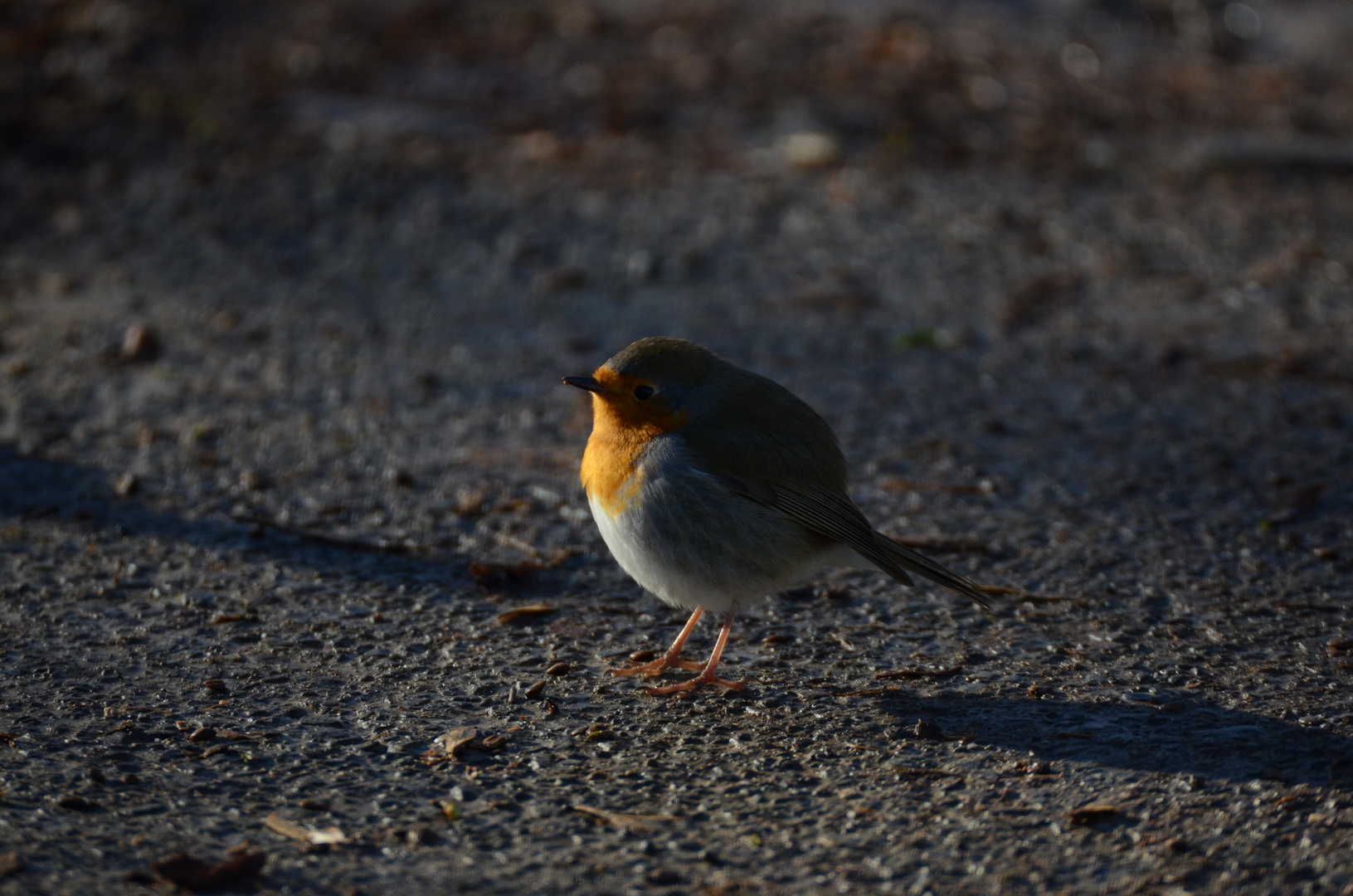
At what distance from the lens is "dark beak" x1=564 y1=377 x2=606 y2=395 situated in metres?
3.58

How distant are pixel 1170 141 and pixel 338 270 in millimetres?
5093

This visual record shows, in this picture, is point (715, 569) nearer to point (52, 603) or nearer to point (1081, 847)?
point (1081, 847)

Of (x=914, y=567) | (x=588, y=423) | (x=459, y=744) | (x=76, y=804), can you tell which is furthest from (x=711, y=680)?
(x=588, y=423)

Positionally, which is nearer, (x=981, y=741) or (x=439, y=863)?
(x=439, y=863)

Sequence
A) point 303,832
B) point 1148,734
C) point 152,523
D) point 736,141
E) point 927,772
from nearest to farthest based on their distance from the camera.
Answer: point 303,832 < point 927,772 < point 1148,734 < point 152,523 < point 736,141

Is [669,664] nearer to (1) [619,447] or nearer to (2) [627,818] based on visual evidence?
(1) [619,447]

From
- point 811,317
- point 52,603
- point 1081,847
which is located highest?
point 811,317

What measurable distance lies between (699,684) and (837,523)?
0.58 meters

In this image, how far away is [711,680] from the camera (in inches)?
139

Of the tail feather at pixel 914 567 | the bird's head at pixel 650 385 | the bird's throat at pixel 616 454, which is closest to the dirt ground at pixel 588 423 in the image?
the tail feather at pixel 914 567

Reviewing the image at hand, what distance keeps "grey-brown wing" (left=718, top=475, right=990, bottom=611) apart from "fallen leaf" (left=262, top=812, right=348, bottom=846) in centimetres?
136

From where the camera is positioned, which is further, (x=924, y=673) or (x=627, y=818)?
(x=924, y=673)

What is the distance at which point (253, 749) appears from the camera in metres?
3.10

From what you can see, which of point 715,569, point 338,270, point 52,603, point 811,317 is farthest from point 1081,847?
point 338,270
